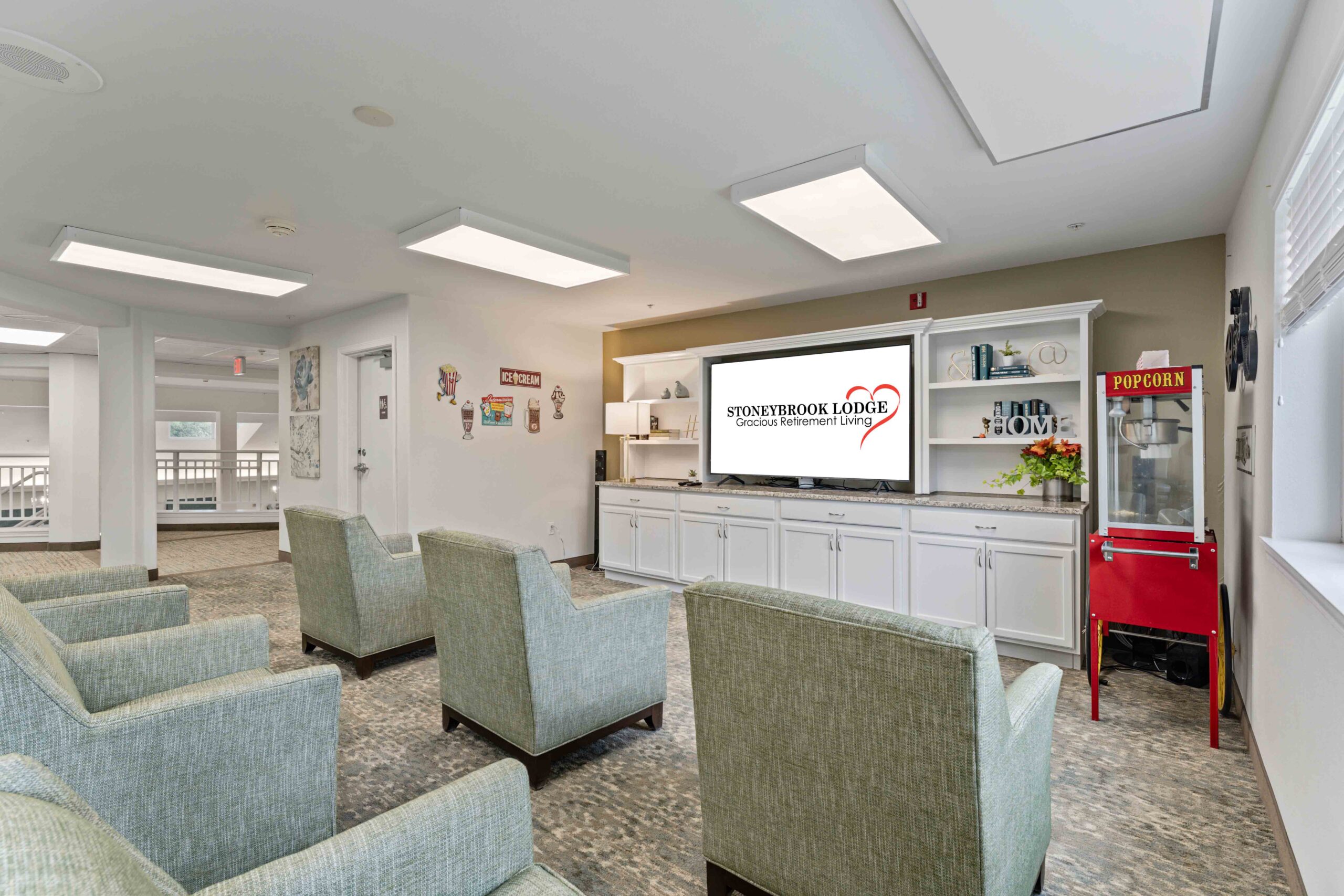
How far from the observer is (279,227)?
3.60 metres

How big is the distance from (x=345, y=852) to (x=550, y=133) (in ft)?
7.87

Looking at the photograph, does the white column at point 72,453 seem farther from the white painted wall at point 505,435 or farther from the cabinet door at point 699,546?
→ the cabinet door at point 699,546

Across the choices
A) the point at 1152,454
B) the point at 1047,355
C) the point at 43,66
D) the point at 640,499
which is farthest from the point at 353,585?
the point at 1047,355

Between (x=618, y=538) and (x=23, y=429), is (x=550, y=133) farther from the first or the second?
(x=23, y=429)

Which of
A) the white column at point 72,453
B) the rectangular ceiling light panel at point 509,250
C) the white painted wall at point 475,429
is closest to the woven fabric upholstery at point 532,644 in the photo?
the rectangular ceiling light panel at point 509,250

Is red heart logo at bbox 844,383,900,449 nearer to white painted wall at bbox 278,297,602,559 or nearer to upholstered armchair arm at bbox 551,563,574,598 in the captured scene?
upholstered armchair arm at bbox 551,563,574,598

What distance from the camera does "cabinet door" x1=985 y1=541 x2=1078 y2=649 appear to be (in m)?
3.61

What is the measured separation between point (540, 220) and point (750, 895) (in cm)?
314

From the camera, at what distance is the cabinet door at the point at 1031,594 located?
3.61 m

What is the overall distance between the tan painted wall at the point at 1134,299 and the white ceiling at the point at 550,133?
5.9 inches

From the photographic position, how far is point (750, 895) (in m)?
1.62

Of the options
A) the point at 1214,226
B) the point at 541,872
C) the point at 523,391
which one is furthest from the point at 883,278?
the point at 541,872

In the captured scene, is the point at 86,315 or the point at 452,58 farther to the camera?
the point at 86,315

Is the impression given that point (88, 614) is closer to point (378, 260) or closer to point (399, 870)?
point (399, 870)
